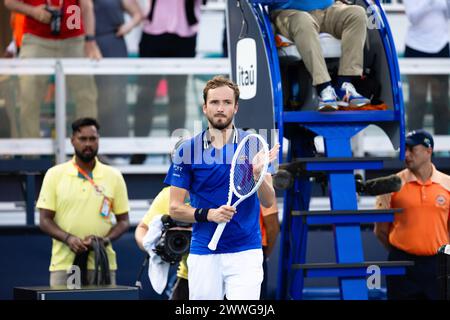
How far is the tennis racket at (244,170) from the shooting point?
276 inches

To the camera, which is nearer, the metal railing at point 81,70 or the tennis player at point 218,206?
the tennis player at point 218,206

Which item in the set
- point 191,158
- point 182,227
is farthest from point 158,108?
point 191,158

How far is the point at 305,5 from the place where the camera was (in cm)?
898

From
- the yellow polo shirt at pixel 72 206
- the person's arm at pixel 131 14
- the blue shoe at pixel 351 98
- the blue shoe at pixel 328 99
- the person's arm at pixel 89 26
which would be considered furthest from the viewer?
the person's arm at pixel 131 14

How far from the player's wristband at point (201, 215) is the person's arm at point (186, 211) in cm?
3

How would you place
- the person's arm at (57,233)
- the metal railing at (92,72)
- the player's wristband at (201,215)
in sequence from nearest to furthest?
1. the player's wristband at (201,215)
2. the person's arm at (57,233)
3. the metal railing at (92,72)

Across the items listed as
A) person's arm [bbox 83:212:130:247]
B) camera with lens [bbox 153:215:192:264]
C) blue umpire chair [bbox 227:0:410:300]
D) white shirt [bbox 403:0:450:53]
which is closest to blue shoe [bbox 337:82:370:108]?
blue umpire chair [bbox 227:0:410:300]

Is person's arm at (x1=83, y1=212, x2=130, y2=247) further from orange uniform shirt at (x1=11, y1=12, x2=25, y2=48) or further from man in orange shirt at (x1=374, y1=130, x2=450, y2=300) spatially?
orange uniform shirt at (x1=11, y1=12, x2=25, y2=48)

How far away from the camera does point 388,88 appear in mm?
9008

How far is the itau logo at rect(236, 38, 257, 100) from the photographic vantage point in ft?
29.7

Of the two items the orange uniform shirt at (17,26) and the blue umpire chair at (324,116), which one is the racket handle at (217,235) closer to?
the blue umpire chair at (324,116)

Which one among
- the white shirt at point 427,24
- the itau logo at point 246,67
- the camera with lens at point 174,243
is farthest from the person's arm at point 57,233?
the white shirt at point 427,24
